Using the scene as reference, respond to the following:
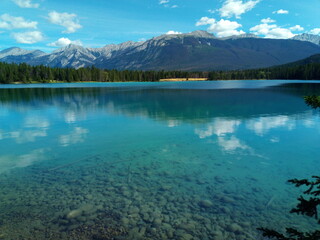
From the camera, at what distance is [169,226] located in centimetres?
1143

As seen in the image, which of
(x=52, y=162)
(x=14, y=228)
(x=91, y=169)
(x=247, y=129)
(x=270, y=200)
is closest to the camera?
(x=14, y=228)

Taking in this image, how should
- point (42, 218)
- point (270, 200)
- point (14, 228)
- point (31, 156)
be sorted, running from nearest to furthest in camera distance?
point (14, 228), point (42, 218), point (270, 200), point (31, 156)

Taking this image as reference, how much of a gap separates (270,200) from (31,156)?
21.3 meters

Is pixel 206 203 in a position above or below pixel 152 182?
below

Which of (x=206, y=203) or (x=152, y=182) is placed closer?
(x=206, y=203)

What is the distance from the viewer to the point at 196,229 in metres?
11.3

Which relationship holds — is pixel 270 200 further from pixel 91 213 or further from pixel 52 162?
pixel 52 162

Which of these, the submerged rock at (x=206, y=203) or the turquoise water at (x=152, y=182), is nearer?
the turquoise water at (x=152, y=182)

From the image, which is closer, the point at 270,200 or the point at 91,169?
the point at 270,200

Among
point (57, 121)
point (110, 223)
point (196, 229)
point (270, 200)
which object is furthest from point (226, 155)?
point (57, 121)

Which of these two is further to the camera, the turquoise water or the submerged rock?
the submerged rock

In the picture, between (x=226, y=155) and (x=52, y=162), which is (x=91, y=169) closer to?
(x=52, y=162)

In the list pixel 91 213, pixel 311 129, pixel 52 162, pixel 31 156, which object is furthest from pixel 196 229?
pixel 311 129

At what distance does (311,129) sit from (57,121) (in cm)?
4212
